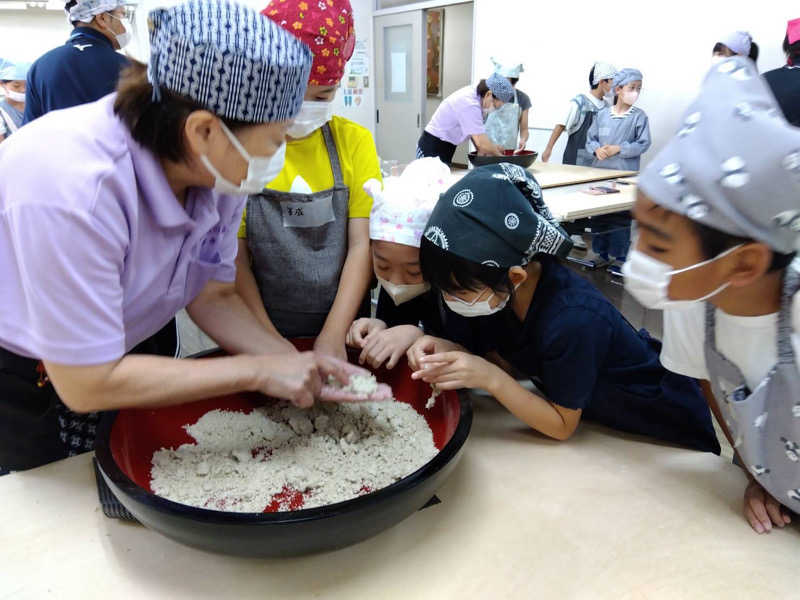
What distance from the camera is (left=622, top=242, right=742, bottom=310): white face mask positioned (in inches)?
30.5

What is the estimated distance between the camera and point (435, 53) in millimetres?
7410

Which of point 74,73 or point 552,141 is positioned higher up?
point 74,73

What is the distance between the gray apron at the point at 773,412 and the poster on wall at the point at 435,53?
7.03 meters

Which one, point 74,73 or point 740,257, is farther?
point 74,73

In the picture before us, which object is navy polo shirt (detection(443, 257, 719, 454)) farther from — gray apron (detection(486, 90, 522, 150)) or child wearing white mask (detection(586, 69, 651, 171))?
gray apron (detection(486, 90, 522, 150))

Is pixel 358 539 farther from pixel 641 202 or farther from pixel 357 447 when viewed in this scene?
pixel 641 202

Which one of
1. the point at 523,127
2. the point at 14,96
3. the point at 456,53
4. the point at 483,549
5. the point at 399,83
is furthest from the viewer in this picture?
the point at 456,53

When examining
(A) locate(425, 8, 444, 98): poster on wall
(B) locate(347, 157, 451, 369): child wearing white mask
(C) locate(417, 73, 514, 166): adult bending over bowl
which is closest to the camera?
(B) locate(347, 157, 451, 369): child wearing white mask

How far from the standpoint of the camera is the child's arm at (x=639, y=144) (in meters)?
4.26

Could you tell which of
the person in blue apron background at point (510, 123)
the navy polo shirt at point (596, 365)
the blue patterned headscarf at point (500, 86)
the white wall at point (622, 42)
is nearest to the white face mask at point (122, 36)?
the navy polo shirt at point (596, 365)

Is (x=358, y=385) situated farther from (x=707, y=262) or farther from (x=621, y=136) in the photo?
(x=621, y=136)

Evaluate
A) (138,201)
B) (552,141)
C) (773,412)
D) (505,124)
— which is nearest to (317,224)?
(138,201)

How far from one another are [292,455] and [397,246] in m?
0.48

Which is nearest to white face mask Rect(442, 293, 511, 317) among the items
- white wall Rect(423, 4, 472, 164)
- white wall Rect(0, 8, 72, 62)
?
white wall Rect(0, 8, 72, 62)
